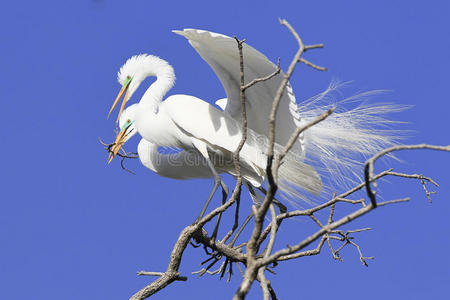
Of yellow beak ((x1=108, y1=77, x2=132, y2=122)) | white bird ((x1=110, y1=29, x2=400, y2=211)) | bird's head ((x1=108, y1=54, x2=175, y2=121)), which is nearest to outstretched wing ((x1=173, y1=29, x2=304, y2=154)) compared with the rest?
white bird ((x1=110, y1=29, x2=400, y2=211))

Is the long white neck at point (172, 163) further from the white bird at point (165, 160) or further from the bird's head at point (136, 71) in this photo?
the bird's head at point (136, 71)

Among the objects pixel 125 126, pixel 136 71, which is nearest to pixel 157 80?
pixel 136 71

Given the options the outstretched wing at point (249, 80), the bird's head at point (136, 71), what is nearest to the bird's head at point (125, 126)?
the bird's head at point (136, 71)

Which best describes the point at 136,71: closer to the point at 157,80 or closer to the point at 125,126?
the point at 157,80

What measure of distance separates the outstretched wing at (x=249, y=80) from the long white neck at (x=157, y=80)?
627 mm

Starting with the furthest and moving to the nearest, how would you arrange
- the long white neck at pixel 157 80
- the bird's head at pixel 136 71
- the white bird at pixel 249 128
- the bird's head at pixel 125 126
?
the bird's head at pixel 125 126, the bird's head at pixel 136 71, the long white neck at pixel 157 80, the white bird at pixel 249 128

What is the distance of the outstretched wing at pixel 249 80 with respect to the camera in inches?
185

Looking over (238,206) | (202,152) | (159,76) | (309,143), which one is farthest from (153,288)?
(159,76)

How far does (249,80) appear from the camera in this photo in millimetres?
5008

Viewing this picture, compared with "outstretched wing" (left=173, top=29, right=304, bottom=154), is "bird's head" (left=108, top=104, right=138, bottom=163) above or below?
above

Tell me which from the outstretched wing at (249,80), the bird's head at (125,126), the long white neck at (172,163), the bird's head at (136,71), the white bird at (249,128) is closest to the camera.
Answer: the outstretched wing at (249,80)

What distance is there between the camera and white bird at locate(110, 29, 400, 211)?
5.16 m

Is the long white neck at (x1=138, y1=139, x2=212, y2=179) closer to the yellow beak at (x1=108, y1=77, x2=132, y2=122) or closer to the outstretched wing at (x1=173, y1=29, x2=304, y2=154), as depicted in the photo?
the yellow beak at (x1=108, y1=77, x2=132, y2=122)

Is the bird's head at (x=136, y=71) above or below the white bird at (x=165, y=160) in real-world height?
above
